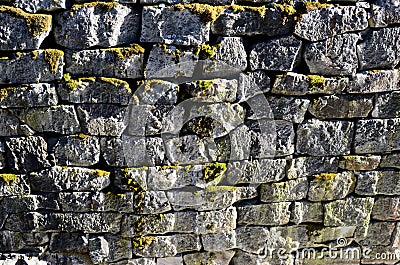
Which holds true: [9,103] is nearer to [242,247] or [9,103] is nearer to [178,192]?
[178,192]

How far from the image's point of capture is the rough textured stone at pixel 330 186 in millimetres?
3525

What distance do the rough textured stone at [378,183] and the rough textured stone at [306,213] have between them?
1.28 feet

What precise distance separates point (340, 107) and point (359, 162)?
0.54 meters

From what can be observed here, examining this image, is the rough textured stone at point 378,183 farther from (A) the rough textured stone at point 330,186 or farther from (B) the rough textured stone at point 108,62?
(B) the rough textured stone at point 108,62

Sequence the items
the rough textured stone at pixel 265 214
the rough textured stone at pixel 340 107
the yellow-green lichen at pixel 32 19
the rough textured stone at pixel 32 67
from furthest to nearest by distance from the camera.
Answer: the rough textured stone at pixel 265 214, the rough textured stone at pixel 340 107, the rough textured stone at pixel 32 67, the yellow-green lichen at pixel 32 19

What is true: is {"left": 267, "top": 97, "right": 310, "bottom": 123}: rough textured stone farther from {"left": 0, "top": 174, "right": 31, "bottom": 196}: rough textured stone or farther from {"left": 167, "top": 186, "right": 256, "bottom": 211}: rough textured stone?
{"left": 0, "top": 174, "right": 31, "bottom": 196}: rough textured stone

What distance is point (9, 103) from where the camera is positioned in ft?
10.0

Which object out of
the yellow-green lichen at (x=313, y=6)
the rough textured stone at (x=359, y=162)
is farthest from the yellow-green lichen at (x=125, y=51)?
the rough textured stone at (x=359, y=162)

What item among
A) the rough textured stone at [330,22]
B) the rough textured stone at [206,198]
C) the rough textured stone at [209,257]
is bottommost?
the rough textured stone at [209,257]

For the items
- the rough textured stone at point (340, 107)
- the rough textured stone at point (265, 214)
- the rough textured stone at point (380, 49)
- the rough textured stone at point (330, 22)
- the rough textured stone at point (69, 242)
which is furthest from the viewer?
the rough textured stone at point (265, 214)

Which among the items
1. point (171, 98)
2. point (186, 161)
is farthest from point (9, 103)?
point (186, 161)

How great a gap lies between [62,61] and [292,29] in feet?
5.67

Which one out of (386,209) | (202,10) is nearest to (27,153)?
(202,10)

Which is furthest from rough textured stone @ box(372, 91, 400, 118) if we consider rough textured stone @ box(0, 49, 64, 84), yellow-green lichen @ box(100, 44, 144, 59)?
rough textured stone @ box(0, 49, 64, 84)
